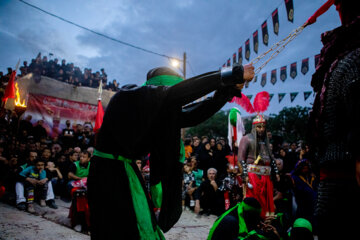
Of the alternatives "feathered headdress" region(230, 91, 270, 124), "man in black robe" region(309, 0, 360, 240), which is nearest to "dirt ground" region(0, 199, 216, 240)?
"feathered headdress" region(230, 91, 270, 124)

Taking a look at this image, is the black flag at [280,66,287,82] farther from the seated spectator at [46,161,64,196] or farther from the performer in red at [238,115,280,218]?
the seated spectator at [46,161,64,196]

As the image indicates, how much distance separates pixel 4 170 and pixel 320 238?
6667 millimetres

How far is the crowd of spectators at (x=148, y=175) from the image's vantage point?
210 inches

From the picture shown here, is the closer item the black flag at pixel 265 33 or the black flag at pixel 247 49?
the black flag at pixel 265 33

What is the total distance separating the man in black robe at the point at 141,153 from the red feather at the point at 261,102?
4096 millimetres

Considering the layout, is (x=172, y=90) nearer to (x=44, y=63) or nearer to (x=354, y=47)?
(x=354, y=47)

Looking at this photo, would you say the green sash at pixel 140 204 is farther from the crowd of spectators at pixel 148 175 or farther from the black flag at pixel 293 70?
the black flag at pixel 293 70

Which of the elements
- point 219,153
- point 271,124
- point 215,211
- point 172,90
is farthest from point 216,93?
point 271,124

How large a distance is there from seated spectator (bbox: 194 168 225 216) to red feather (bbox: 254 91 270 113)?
109 inches

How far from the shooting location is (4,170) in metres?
5.62

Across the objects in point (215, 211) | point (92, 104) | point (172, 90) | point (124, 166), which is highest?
point (92, 104)

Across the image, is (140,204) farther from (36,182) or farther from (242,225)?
(36,182)

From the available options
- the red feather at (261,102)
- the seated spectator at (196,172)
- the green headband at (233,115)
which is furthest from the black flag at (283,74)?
the seated spectator at (196,172)

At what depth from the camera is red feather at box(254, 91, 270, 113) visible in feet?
18.0
